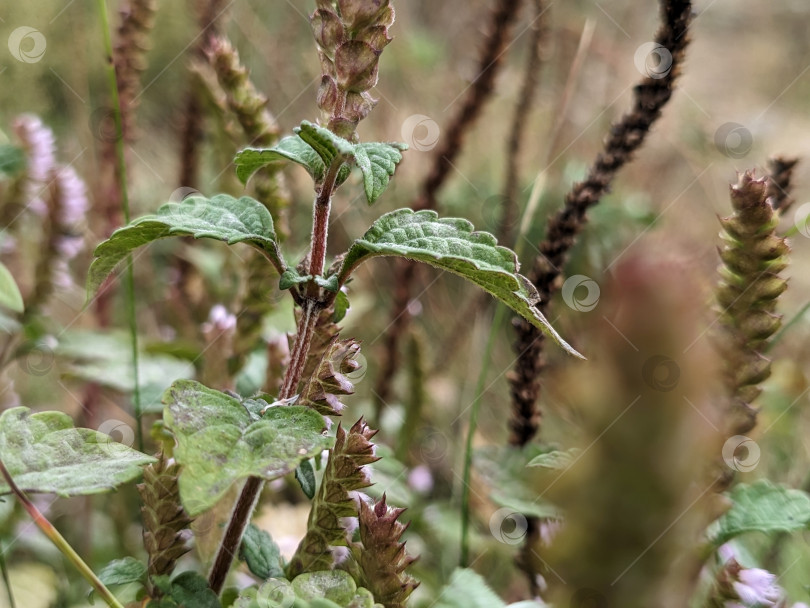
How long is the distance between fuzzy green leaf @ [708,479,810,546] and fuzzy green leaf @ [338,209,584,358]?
0.23 metres

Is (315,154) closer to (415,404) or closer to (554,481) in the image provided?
(554,481)

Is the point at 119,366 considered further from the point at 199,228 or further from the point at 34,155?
the point at 199,228

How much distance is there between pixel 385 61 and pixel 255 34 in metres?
0.65

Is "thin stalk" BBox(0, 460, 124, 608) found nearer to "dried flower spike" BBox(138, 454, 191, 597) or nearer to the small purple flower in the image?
"dried flower spike" BBox(138, 454, 191, 597)

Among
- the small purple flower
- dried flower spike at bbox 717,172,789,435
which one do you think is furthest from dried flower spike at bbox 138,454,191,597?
the small purple flower

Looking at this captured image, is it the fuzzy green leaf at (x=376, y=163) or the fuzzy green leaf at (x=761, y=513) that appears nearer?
the fuzzy green leaf at (x=376, y=163)

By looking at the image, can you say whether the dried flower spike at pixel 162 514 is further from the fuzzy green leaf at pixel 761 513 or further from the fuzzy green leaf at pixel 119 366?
the fuzzy green leaf at pixel 761 513

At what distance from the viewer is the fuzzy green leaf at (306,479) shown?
47 cm

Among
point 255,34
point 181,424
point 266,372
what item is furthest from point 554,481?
point 255,34

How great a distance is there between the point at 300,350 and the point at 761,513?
0.36 meters

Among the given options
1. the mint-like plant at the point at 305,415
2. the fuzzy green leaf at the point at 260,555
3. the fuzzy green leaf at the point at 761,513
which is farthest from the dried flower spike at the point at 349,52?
the fuzzy green leaf at the point at 761,513

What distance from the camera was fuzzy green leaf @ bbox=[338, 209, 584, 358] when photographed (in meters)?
0.44

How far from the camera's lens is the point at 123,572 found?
50cm

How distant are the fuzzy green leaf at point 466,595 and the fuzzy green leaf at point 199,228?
228mm
